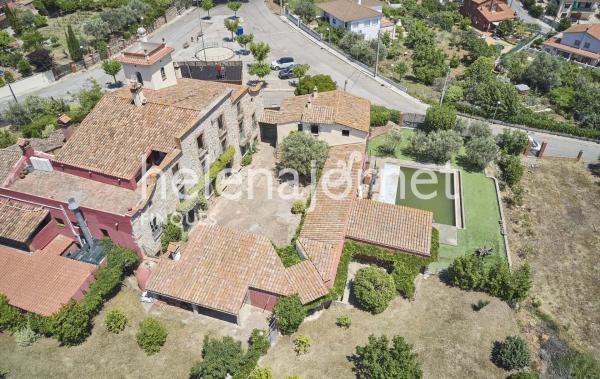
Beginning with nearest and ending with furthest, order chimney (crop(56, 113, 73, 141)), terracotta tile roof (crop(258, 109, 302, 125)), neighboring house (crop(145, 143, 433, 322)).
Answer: neighboring house (crop(145, 143, 433, 322))
chimney (crop(56, 113, 73, 141))
terracotta tile roof (crop(258, 109, 302, 125))

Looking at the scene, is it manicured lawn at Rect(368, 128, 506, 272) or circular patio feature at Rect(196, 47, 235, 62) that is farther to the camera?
circular patio feature at Rect(196, 47, 235, 62)

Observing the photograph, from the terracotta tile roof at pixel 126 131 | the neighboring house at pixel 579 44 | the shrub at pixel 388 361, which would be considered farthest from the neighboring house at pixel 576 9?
the shrub at pixel 388 361

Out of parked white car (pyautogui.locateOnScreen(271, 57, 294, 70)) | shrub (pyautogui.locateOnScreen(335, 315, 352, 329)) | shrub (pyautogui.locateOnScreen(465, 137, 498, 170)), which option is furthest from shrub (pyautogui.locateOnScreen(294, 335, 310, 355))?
parked white car (pyautogui.locateOnScreen(271, 57, 294, 70))

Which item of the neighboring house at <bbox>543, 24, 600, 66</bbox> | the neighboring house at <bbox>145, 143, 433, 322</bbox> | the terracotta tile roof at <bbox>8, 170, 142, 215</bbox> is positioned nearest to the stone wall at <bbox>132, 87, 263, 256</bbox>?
the terracotta tile roof at <bbox>8, 170, 142, 215</bbox>

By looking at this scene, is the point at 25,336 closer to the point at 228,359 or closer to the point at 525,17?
the point at 228,359

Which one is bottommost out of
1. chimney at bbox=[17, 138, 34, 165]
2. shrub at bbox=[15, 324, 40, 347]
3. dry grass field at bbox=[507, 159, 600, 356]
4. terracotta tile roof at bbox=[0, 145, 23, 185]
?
dry grass field at bbox=[507, 159, 600, 356]

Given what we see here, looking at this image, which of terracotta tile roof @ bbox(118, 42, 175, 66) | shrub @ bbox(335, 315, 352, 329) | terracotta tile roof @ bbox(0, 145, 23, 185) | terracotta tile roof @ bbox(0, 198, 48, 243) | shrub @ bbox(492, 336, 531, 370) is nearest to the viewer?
shrub @ bbox(492, 336, 531, 370)

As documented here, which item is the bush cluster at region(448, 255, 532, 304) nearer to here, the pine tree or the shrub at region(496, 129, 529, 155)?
the shrub at region(496, 129, 529, 155)

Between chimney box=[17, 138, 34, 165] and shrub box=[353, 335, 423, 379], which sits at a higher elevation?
chimney box=[17, 138, 34, 165]
